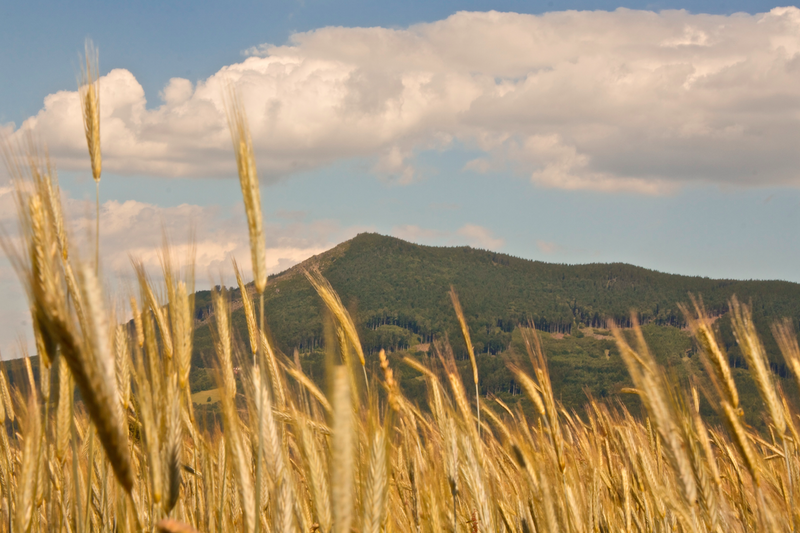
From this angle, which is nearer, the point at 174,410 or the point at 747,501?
the point at 174,410

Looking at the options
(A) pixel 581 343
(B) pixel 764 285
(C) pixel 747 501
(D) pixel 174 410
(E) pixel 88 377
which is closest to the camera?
(E) pixel 88 377

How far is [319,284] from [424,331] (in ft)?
613

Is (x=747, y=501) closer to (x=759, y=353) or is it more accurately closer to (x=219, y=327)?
(x=759, y=353)

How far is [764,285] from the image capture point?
18200cm

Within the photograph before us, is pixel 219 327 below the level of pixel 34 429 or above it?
above

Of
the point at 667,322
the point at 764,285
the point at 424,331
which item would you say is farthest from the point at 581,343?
the point at 764,285

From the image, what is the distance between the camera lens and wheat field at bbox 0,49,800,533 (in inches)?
39.5

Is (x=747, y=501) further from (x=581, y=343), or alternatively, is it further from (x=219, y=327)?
(x=581, y=343)

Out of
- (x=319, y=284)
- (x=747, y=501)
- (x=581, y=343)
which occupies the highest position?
(x=319, y=284)

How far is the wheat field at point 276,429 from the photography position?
1004 millimetres

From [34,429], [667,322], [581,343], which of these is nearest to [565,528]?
[34,429]

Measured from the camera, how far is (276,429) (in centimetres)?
165

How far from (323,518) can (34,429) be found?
0.96 meters

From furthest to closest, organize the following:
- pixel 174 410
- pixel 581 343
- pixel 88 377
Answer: pixel 581 343
pixel 174 410
pixel 88 377
